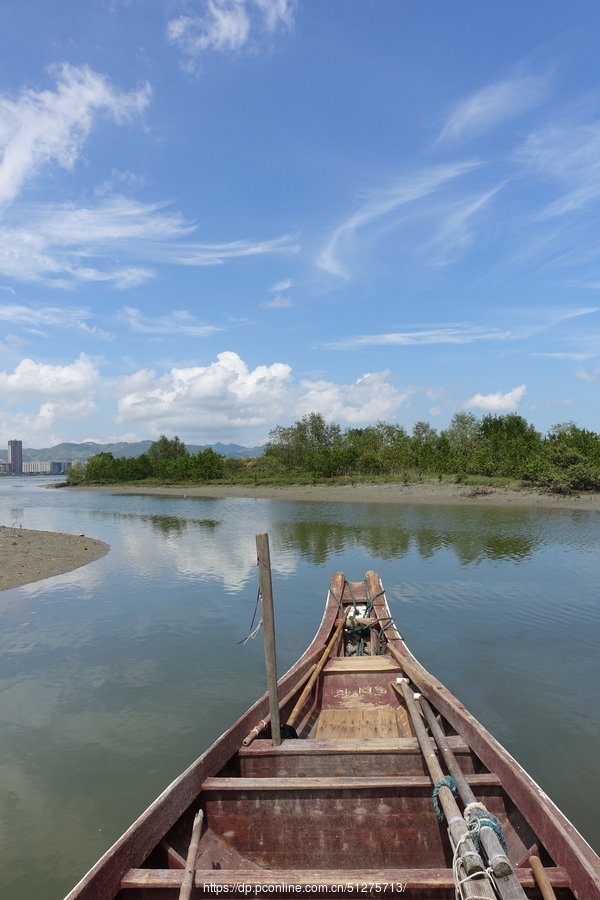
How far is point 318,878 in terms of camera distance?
280 cm

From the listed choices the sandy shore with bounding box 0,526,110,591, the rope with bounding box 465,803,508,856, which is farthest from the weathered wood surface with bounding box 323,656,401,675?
the sandy shore with bounding box 0,526,110,591

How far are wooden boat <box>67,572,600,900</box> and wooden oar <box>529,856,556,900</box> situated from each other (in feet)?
0.07

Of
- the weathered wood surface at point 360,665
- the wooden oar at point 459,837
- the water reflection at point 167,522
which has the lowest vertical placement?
the water reflection at point 167,522

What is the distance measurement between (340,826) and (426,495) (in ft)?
108

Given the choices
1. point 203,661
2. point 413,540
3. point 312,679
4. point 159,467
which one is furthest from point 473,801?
point 159,467

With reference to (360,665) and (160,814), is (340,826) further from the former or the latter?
(360,665)

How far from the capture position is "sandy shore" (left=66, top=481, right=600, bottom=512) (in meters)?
30.7

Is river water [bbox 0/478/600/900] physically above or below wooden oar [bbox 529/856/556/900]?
below

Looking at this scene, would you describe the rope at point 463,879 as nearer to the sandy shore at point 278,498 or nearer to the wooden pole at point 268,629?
the wooden pole at point 268,629

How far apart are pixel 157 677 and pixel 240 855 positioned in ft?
15.3

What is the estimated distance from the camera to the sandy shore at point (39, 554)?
14.1 metres

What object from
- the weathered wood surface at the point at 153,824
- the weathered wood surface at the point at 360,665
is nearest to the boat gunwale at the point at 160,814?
the weathered wood surface at the point at 153,824

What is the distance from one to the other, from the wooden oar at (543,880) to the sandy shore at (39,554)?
13371 millimetres

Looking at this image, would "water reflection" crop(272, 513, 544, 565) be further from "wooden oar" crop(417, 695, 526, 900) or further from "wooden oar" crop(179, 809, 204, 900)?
"wooden oar" crop(179, 809, 204, 900)
